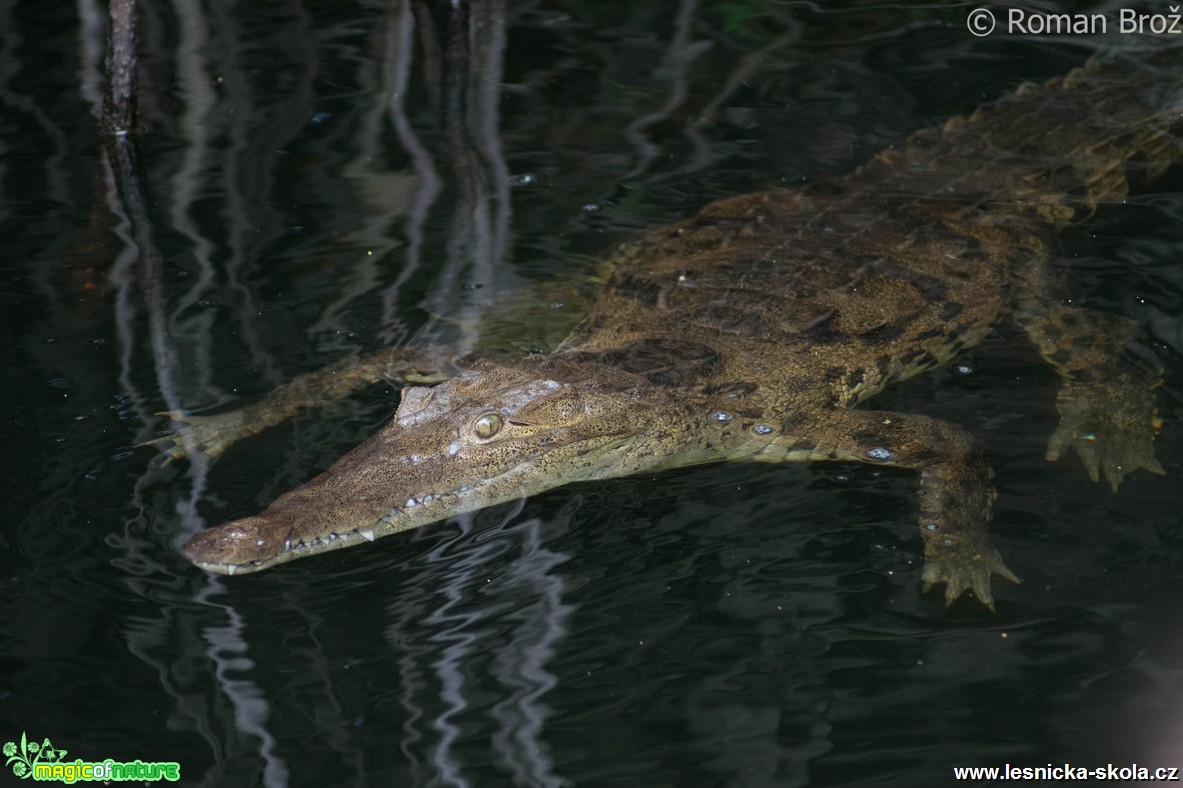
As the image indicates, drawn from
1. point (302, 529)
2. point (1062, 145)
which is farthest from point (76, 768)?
point (1062, 145)

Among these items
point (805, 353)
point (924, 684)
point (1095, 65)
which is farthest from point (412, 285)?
point (1095, 65)

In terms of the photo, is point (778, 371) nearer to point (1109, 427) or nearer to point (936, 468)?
point (936, 468)

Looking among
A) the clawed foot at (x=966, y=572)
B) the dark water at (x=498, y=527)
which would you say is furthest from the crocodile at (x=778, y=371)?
the dark water at (x=498, y=527)

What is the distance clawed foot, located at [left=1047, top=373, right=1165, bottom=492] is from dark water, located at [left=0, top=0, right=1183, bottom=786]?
0.07 m

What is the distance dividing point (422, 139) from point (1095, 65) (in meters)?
3.81

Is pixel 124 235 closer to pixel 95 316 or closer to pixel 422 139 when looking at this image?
pixel 95 316

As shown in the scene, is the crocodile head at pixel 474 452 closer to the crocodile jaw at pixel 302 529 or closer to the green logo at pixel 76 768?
the crocodile jaw at pixel 302 529

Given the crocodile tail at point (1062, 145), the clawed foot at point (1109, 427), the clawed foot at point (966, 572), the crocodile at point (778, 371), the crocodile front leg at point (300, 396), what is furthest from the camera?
the crocodile tail at point (1062, 145)

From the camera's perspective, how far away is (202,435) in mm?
4031

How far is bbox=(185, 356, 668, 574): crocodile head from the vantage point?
3.46 meters

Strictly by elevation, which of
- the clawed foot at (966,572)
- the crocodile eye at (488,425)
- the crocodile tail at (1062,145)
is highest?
the crocodile tail at (1062,145)

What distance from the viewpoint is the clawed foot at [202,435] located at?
156 inches

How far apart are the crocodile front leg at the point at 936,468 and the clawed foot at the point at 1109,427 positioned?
41 cm

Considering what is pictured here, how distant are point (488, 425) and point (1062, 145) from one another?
3.37 metres
